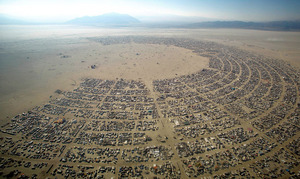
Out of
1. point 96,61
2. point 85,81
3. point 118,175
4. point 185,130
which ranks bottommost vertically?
point 118,175

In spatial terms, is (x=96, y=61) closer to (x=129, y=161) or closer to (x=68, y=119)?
(x=68, y=119)

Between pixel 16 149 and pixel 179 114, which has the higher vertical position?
pixel 179 114

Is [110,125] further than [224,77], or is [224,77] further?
[224,77]

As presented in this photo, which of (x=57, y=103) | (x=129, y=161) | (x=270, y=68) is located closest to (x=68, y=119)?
(x=57, y=103)

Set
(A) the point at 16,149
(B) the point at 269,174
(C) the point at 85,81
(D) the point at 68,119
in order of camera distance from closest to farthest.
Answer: (B) the point at 269,174 → (A) the point at 16,149 → (D) the point at 68,119 → (C) the point at 85,81

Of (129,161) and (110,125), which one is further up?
(110,125)

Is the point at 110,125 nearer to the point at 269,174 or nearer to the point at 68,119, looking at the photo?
the point at 68,119

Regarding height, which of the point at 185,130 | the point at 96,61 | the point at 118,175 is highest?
the point at 96,61

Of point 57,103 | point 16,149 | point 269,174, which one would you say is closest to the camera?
point 269,174

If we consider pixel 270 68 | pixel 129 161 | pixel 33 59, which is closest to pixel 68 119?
pixel 129 161
